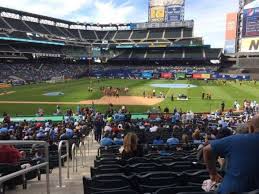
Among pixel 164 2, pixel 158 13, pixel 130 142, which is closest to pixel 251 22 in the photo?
pixel 164 2

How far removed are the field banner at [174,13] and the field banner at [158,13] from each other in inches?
56.4

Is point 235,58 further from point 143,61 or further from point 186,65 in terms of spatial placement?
point 143,61

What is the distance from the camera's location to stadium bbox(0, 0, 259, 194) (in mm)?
5840

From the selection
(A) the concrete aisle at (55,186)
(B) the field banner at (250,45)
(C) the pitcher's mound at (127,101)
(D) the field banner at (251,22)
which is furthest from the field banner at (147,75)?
(A) the concrete aisle at (55,186)

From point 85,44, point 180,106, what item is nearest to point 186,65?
point 85,44

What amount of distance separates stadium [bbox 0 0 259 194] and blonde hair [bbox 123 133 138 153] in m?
0.02

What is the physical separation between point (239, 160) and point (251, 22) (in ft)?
327

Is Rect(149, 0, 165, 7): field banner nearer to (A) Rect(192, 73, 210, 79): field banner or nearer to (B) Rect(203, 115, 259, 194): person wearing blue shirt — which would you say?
(A) Rect(192, 73, 210, 79): field banner

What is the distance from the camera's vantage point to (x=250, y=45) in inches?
A: 3871

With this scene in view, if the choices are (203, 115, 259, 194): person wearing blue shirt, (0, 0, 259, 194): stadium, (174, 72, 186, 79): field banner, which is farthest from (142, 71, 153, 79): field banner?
(203, 115, 259, 194): person wearing blue shirt

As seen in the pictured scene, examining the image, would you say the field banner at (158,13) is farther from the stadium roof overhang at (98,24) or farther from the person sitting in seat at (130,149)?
the person sitting in seat at (130,149)

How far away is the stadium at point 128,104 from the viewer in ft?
19.2

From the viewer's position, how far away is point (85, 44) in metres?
123

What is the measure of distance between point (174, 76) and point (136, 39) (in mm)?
36225
